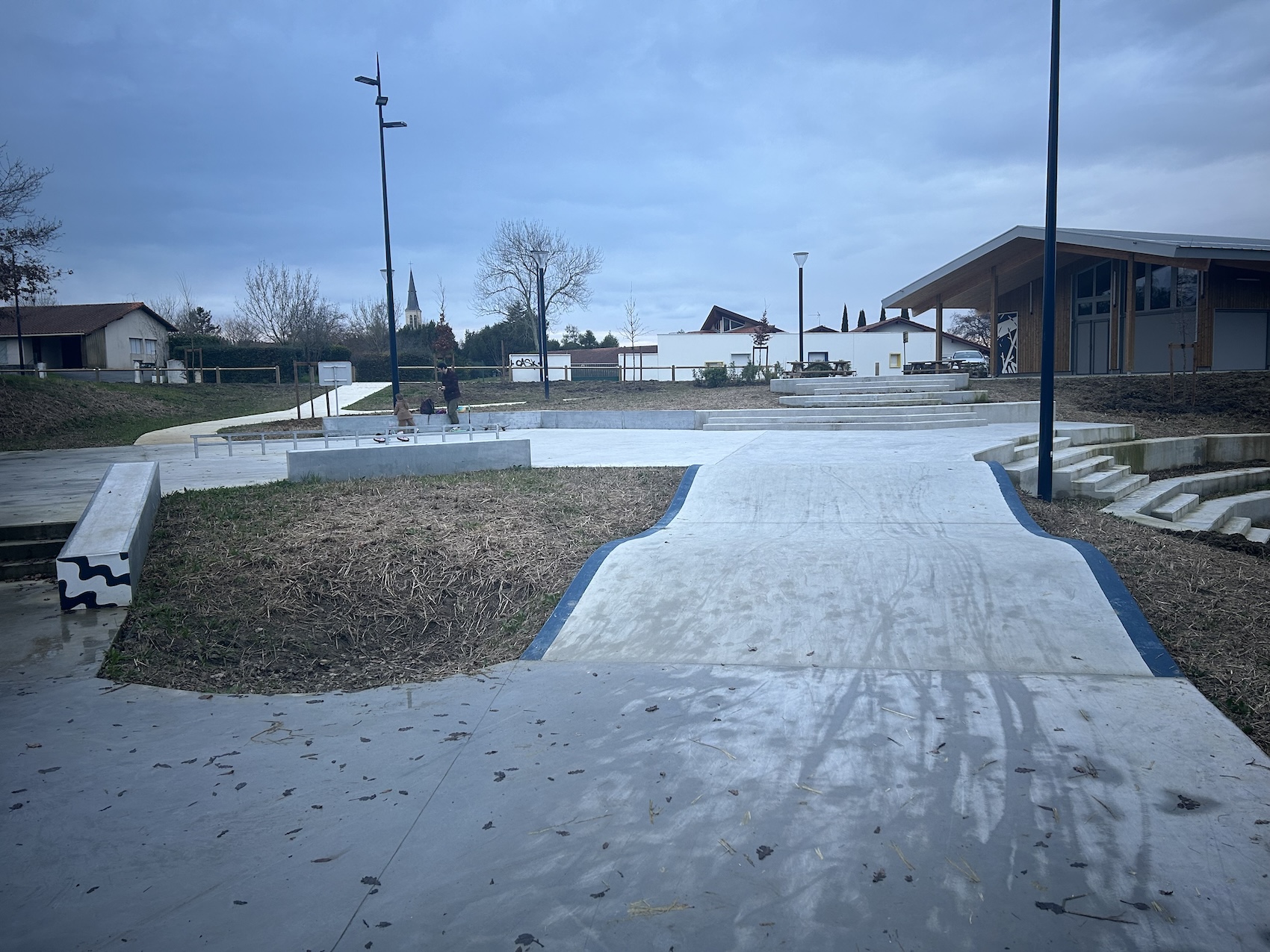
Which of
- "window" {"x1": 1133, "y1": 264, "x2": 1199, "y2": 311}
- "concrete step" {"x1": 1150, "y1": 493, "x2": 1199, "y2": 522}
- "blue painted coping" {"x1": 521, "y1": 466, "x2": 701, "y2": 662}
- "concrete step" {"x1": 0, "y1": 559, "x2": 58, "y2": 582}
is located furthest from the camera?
"window" {"x1": 1133, "y1": 264, "x2": 1199, "y2": 311}

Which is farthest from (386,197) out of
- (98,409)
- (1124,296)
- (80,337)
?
(80,337)

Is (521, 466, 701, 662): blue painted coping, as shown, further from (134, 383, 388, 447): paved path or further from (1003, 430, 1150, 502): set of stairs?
(134, 383, 388, 447): paved path

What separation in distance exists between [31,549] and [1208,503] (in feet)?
46.9

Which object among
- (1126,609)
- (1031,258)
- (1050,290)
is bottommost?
(1126,609)

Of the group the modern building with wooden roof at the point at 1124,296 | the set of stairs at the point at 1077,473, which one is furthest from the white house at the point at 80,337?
the set of stairs at the point at 1077,473

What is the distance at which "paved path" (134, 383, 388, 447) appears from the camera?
20.1m

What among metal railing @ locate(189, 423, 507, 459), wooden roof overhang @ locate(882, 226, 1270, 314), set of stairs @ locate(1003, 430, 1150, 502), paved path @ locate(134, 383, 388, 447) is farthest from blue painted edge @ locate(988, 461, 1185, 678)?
paved path @ locate(134, 383, 388, 447)

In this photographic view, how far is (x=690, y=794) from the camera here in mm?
3541

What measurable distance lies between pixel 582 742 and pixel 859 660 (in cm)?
202

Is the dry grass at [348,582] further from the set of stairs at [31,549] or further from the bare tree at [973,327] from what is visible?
the bare tree at [973,327]

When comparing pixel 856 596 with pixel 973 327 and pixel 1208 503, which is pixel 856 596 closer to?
pixel 1208 503

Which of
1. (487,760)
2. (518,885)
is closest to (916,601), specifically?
(487,760)

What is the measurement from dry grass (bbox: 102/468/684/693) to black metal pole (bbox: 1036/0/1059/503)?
435 cm

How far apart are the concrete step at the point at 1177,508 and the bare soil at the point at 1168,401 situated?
13.1ft
